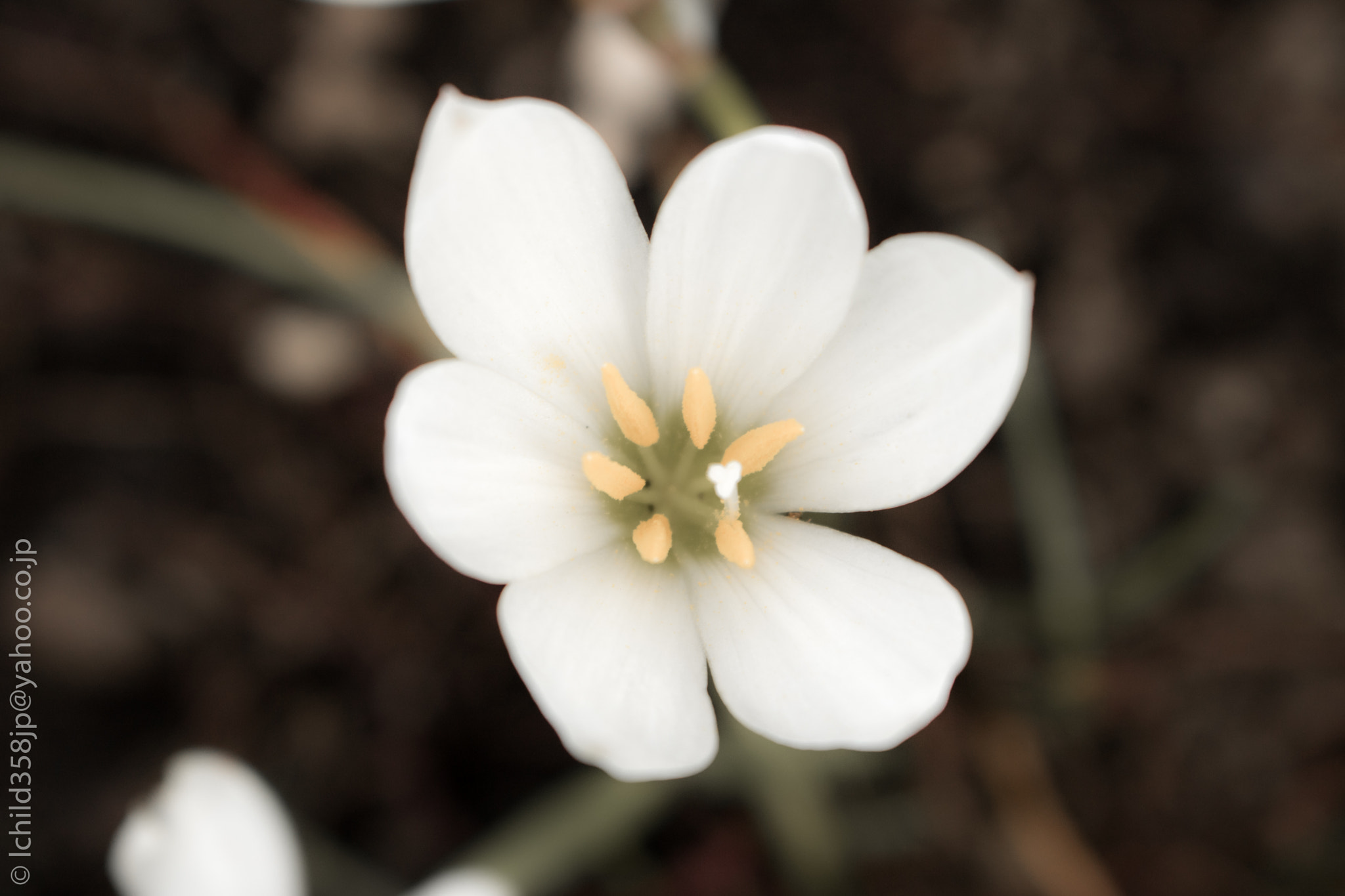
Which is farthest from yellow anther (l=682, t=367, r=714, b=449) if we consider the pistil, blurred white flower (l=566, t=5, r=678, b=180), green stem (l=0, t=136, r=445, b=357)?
blurred white flower (l=566, t=5, r=678, b=180)

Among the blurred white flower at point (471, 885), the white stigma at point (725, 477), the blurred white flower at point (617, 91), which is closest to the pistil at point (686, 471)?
the white stigma at point (725, 477)

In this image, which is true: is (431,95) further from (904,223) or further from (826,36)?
(904,223)

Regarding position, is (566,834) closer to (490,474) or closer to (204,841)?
(204,841)

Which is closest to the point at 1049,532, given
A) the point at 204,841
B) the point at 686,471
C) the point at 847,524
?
the point at 847,524

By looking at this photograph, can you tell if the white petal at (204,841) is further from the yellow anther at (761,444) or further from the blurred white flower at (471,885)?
the yellow anther at (761,444)

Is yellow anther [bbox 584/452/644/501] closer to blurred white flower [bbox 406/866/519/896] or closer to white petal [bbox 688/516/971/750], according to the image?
white petal [bbox 688/516/971/750]

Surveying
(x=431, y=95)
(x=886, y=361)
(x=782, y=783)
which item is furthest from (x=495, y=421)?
(x=431, y=95)
